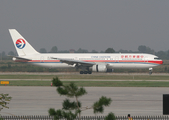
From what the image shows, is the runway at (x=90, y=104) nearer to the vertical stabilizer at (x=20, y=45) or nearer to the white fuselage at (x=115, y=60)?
the white fuselage at (x=115, y=60)

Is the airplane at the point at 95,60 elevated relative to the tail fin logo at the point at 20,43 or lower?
lower

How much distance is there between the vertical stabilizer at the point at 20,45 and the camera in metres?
59.0

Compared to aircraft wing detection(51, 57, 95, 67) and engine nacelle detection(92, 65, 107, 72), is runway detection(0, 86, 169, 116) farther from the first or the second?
aircraft wing detection(51, 57, 95, 67)

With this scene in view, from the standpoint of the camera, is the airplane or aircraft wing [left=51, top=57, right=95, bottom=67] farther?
the airplane

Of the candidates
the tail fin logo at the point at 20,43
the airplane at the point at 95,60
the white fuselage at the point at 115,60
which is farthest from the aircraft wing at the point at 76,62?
the tail fin logo at the point at 20,43

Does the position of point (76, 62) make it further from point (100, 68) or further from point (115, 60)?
point (115, 60)

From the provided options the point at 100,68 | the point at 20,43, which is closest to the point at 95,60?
the point at 100,68

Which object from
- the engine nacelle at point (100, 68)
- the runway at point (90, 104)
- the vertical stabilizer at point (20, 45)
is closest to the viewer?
the runway at point (90, 104)

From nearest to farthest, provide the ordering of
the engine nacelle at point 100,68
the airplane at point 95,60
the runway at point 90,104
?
the runway at point 90,104 → the engine nacelle at point 100,68 → the airplane at point 95,60

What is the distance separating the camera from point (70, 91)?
1047 centimetres

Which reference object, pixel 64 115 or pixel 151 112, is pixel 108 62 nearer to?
pixel 151 112

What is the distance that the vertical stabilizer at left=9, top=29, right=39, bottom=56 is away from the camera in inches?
2322

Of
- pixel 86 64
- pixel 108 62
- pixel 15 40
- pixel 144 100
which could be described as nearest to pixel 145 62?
pixel 108 62

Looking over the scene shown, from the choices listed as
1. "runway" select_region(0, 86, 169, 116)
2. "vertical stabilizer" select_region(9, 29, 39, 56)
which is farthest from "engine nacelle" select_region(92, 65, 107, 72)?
"runway" select_region(0, 86, 169, 116)
